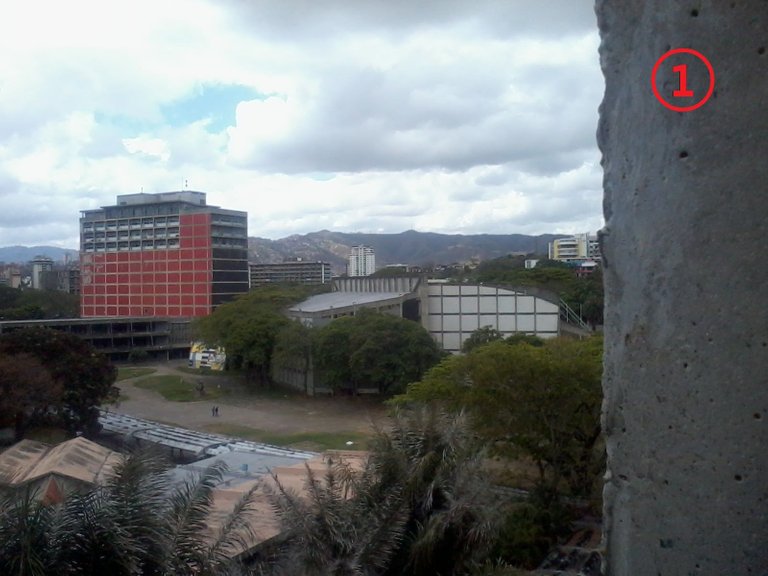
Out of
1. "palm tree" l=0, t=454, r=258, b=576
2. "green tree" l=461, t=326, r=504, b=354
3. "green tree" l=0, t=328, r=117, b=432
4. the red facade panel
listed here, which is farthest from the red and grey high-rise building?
"palm tree" l=0, t=454, r=258, b=576

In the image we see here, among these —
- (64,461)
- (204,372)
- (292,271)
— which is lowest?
(204,372)

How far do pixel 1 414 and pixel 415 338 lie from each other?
38.5 ft

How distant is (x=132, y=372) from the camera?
1233 inches

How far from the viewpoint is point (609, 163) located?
193cm

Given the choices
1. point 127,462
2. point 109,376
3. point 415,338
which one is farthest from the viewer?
point 415,338

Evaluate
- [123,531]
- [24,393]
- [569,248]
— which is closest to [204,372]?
[24,393]

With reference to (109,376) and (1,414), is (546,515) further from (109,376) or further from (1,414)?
(109,376)

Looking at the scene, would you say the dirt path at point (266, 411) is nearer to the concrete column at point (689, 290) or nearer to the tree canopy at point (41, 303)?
the tree canopy at point (41, 303)

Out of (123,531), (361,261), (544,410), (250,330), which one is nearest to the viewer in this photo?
(123,531)

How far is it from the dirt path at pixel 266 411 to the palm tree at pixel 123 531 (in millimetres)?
13576

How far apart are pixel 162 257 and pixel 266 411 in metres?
22.9

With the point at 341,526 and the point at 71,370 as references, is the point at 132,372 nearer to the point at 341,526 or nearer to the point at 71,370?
the point at 71,370

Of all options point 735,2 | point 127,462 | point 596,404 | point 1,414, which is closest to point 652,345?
point 735,2

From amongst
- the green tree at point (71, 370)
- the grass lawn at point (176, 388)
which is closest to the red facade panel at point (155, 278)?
the grass lawn at point (176, 388)
